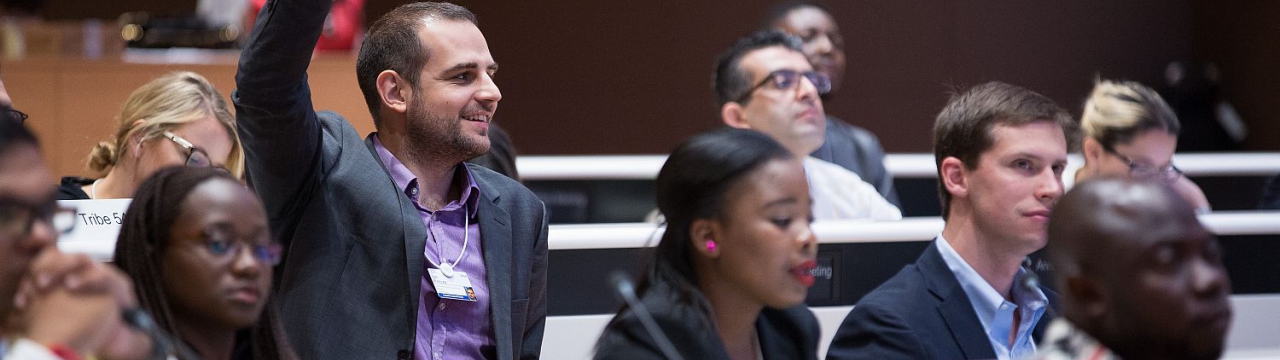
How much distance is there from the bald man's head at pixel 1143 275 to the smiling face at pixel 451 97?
1.18 metres

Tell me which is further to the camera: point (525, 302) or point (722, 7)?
point (722, 7)

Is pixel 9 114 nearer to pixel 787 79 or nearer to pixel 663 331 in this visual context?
pixel 663 331

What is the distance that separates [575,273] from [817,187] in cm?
118

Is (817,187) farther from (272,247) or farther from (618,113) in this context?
(618,113)

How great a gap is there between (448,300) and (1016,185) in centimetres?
102

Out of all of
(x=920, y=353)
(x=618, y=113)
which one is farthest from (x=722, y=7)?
(x=920, y=353)

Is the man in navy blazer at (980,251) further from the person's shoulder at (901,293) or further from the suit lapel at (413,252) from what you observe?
the suit lapel at (413,252)

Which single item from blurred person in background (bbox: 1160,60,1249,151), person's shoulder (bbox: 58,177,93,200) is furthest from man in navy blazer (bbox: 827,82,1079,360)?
blurred person in background (bbox: 1160,60,1249,151)

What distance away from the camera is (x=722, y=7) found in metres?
7.23

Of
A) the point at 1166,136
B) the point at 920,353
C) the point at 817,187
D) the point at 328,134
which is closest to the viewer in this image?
the point at 920,353

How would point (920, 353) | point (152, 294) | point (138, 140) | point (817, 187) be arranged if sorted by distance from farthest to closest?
point (817, 187), point (138, 140), point (920, 353), point (152, 294)

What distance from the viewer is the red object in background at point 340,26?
14.2 ft

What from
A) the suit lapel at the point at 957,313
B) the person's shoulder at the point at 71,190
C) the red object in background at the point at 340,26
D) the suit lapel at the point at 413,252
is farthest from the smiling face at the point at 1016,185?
the red object in background at the point at 340,26

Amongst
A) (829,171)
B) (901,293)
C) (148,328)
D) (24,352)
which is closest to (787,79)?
(829,171)
